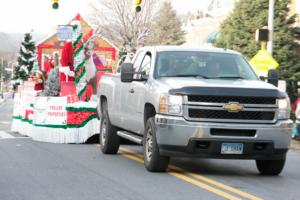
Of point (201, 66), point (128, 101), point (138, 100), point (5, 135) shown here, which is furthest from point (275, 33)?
point (138, 100)

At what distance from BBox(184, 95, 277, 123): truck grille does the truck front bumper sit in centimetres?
10

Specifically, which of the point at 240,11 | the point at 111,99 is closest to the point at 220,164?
the point at 111,99

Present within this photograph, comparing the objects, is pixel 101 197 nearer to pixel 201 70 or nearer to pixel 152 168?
pixel 152 168

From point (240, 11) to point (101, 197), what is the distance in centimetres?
2856

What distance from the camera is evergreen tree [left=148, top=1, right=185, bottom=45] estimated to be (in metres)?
75.0

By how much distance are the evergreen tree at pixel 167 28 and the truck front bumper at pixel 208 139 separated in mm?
62320

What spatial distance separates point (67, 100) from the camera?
16.7 meters

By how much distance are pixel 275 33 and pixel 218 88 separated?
2452 cm

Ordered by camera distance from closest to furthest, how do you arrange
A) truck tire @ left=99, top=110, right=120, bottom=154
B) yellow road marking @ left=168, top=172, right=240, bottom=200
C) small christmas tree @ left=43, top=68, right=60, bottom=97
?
yellow road marking @ left=168, top=172, right=240, bottom=200 < truck tire @ left=99, top=110, right=120, bottom=154 < small christmas tree @ left=43, top=68, right=60, bottom=97

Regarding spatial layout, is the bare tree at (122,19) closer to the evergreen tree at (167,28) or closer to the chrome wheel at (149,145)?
the evergreen tree at (167,28)

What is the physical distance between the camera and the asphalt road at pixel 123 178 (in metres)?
8.89

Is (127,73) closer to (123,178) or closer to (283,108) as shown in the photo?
(123,178)

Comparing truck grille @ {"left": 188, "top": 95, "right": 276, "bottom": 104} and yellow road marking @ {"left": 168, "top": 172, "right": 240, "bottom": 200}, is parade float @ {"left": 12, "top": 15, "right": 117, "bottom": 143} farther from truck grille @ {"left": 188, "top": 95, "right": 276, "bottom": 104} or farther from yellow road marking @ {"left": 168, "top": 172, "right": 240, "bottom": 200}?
truck grille @ {"left": 188, "top": 95, "right": 276, "bottom": 104}

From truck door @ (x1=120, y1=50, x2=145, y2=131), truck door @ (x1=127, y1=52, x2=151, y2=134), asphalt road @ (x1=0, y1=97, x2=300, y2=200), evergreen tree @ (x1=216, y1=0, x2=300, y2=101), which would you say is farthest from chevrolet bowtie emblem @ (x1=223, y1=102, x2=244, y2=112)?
evergreen tree @ (x1=216, y1=0, x2=300, y2=101)
